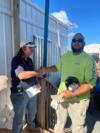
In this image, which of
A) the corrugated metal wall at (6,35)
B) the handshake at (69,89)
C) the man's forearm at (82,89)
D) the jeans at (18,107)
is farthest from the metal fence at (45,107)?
the man's forearm at (82,89)

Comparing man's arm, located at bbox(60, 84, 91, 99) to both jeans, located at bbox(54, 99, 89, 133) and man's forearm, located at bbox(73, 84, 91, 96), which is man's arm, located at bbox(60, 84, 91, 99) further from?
jeans, located at bbox(54, 99, 89, 133)

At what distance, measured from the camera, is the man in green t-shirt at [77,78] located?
3746mm

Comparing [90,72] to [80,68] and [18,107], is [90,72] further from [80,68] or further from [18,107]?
[18,107]

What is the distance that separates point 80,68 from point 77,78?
0.14 m

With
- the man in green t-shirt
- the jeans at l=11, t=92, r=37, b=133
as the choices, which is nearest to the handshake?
the man in green t-shirt

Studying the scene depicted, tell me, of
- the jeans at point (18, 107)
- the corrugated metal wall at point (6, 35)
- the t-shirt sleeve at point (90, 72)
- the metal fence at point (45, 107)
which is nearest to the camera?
the t-shirt sleeve at point (90, 72)

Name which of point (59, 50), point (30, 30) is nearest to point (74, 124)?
point (30, 30)

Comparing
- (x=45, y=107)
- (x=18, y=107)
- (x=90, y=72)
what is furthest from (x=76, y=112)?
(x=45, y=107)

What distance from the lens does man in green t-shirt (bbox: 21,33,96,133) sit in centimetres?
375

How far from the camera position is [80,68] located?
3.77 metres

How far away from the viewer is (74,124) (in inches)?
159

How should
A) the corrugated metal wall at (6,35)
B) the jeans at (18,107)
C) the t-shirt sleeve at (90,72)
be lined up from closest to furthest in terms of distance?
the t-shirt sleeve at (90,72), the jeans at (18,107), the corrugated metal wall at (6,35)

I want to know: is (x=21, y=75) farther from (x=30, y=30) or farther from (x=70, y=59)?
(x=30, y=30)

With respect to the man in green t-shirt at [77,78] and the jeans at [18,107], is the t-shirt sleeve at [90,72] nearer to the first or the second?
the man in green t-shirt at [77,78]
